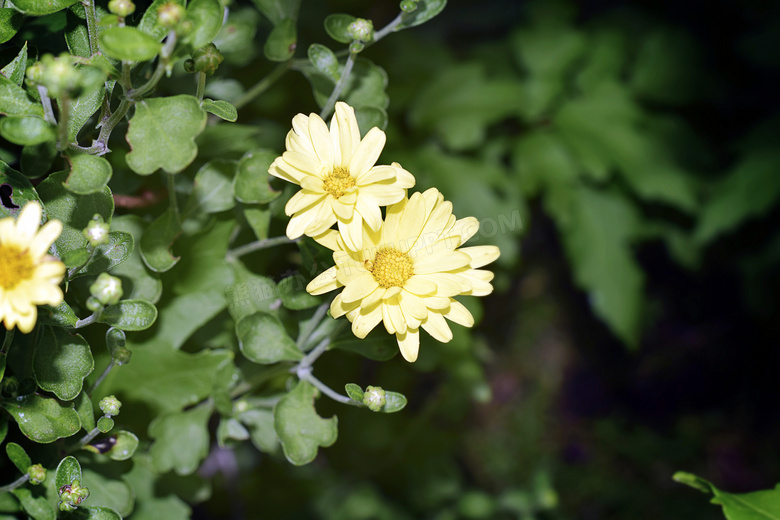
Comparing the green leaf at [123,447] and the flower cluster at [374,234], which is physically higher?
the flower cluster at [374,234]

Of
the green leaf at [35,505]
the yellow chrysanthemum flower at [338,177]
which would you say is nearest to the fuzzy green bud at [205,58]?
the yellow chrysanthemum flower at [338,177]

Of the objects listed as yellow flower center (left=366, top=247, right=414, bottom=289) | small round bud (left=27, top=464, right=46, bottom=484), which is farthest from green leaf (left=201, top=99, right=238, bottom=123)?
small round bud (left=27, top=464, right=46, bottom=484)

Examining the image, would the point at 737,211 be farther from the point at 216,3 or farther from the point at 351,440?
the point at 216,3

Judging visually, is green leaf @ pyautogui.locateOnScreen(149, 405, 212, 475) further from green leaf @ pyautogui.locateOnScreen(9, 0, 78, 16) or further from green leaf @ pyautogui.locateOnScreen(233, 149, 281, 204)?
green leaf @ pyautogui.locateOnScreen(9, 0, 78, 16)

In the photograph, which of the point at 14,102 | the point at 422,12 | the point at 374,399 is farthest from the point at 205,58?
the point at 374,399

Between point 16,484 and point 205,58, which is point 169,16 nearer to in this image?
point 205,58

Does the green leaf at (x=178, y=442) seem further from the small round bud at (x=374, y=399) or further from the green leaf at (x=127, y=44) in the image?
the green leaf at (x=127, y=44)
